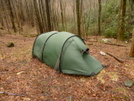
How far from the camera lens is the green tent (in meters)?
4.36

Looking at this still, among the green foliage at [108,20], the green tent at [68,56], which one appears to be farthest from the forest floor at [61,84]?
the green foliage at [108,20]

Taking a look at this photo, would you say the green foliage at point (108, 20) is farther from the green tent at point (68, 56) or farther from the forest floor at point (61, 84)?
the green tent at point (68, 56)

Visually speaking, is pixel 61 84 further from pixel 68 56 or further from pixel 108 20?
pixel 108 20

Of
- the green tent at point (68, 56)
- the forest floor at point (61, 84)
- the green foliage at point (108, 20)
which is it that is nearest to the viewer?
the forest floor at point (61, 84)

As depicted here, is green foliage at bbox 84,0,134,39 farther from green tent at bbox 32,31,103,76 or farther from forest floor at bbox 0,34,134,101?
green tent at bbox 32,31,103,76

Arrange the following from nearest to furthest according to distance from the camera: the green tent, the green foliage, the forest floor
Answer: the forest floor < the green tent < the green foliage

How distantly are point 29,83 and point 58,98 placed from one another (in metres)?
1.31

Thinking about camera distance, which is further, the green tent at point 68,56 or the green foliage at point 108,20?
the green foliage at point 108,20

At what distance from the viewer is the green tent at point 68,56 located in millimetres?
4355

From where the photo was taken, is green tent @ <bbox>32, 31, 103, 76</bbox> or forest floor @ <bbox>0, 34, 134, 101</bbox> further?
green tent @ <bbox>32, 31, 103, 76</bbox>

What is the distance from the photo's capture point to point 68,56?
14.7 ft

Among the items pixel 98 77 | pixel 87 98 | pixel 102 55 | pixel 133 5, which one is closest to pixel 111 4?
pixel 133 5

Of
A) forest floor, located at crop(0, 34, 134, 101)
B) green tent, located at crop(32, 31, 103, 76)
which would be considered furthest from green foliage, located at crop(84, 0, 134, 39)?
green tent, located at crop(32, 31, 103, 76)

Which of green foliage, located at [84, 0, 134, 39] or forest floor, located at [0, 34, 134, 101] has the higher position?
green foliage, located at [84, 0, 134, 39]
